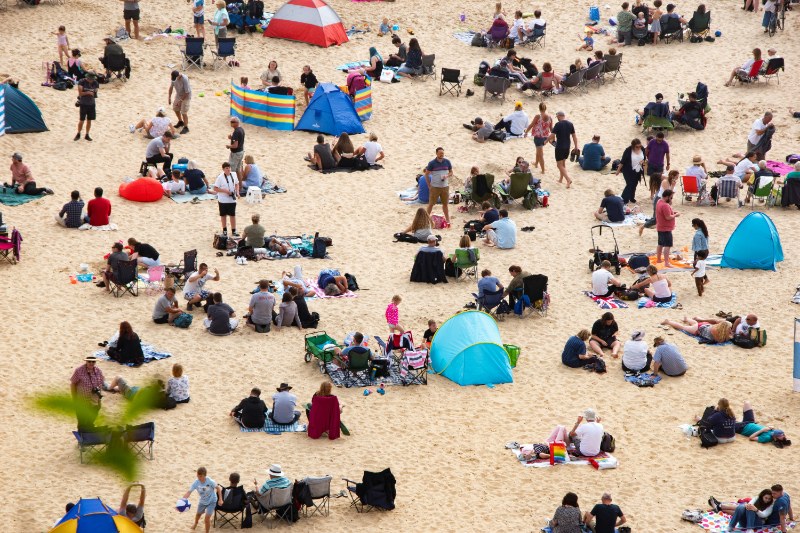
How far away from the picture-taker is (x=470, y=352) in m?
16.7

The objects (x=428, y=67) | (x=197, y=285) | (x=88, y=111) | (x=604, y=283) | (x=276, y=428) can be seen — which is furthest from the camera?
(x=428, y=67)

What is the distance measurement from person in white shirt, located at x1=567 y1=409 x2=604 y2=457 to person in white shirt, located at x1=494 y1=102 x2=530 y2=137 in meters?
12.8

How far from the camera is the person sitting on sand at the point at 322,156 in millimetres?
24266

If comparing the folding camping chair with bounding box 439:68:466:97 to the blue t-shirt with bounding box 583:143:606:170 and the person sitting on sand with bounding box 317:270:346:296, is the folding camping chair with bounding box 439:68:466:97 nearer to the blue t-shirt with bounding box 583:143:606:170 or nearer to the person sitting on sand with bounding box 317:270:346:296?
the blue t-shirt with bounding box 583:143:606:170

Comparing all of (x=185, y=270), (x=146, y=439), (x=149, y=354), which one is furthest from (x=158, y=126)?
(x=146, y=439)

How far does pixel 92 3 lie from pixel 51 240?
40.9 feet

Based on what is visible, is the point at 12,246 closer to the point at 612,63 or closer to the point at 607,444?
the point at 607,444

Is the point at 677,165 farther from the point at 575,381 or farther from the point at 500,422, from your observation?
the point at 500,422

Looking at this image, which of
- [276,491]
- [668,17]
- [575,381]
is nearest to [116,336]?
[276,491]

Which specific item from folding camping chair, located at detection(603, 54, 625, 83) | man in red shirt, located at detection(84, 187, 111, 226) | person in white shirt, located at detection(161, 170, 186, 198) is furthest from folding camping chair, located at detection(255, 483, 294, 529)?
folding camping chair, located at detection(603, 54, 625, 83)

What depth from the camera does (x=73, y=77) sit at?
26.6 m

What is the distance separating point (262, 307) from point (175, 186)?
576cm

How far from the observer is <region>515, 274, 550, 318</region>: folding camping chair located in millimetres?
18750

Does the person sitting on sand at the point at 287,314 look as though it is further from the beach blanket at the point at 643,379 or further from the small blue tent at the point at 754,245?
the small blue tent at the point at 754,245
